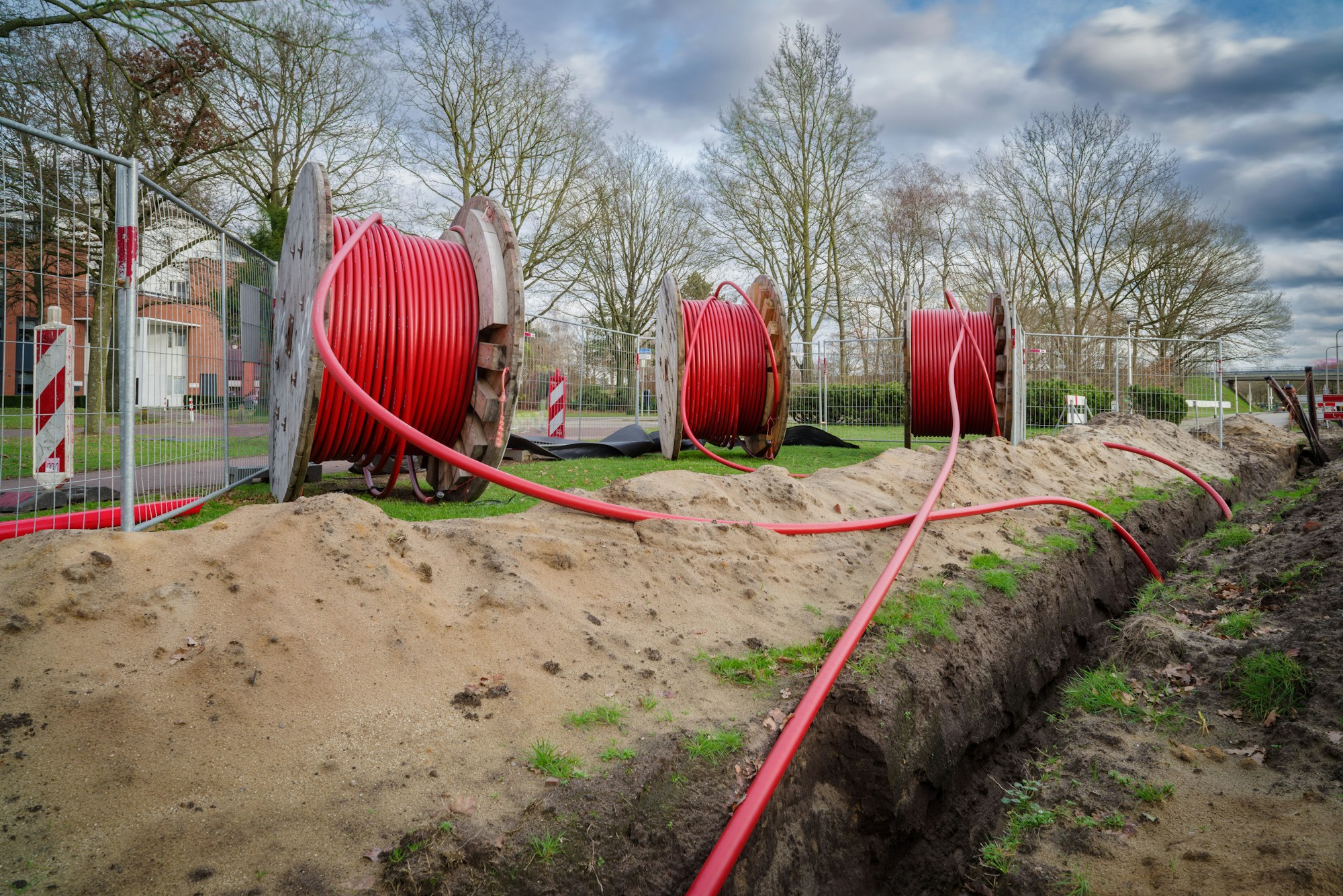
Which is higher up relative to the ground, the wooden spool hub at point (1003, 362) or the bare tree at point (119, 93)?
the bare tree at point (119, 93)

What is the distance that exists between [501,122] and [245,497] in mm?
16081

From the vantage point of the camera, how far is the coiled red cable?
207 centimetres

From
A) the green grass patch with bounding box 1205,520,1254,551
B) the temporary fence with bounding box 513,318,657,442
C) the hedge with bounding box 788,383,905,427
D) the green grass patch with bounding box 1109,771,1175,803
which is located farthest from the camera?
the hedge with bounding box 788,383,905,427

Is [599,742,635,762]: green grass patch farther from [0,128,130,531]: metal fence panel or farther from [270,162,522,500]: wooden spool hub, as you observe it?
[0,128,130,531]: metal fence panel

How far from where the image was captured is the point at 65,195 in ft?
15.9

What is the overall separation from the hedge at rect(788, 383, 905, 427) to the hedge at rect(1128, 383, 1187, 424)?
3977mm

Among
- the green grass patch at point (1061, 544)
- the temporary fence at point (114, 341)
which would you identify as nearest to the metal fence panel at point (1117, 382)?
the green grass patch at point (1061, 544)

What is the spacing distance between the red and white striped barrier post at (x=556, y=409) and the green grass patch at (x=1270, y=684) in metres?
10.8

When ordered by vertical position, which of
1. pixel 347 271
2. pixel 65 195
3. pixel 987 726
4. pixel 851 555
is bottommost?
pixel 987 726

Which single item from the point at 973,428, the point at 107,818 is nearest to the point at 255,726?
the point at 107,818

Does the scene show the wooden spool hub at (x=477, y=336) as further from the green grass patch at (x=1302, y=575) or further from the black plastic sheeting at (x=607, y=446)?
the green grass patch at (x=1302, y=575)

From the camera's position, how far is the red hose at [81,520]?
4.17m

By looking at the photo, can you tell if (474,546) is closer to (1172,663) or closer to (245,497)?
(1172,663)

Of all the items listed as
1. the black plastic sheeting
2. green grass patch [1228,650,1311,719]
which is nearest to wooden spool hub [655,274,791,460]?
the black plastic sheeting
